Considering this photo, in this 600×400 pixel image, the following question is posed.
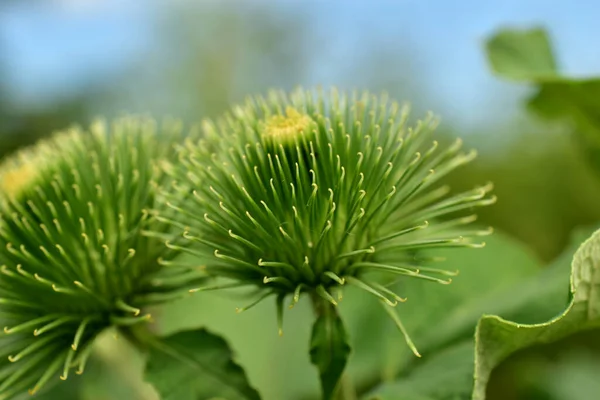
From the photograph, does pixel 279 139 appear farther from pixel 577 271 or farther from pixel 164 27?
pixel 164 27

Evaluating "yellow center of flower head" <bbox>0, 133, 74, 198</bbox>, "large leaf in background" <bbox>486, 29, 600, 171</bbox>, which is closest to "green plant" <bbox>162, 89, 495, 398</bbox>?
"yellow center of flower head" <bbox>0, 133, 74, 198</bbox>

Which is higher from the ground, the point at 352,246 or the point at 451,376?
the point at 352,246

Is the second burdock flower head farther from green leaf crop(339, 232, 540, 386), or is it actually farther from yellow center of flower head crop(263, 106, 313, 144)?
green leaf crop(339, 232, 540, 386)

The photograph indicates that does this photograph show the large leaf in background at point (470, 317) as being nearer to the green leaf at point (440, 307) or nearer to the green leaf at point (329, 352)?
the green leaf at point (440, 307)

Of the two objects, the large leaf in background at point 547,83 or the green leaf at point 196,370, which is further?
the large leaf in background at point 547,83

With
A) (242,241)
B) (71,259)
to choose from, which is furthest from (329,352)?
(71,259)

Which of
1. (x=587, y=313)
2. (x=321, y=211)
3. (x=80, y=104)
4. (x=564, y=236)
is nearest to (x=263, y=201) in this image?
(x=321, y=211)

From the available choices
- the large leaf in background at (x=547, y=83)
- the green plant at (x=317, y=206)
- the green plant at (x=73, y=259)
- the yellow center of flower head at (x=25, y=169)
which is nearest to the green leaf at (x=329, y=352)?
the green plant at (x=317, y=206)
